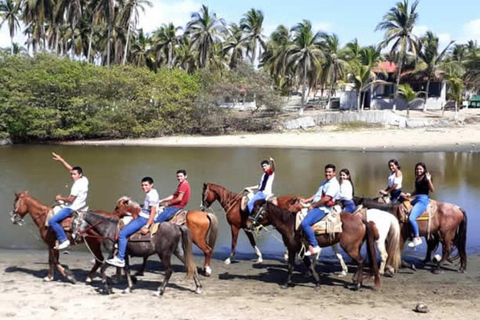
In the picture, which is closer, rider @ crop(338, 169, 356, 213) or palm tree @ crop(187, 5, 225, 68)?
rider @ crop(338, 169, 356, 213)

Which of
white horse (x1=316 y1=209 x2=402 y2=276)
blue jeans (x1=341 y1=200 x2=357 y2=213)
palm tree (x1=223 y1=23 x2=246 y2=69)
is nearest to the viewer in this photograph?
white horse (x1=316 y1=209 x2=402 y2=276)

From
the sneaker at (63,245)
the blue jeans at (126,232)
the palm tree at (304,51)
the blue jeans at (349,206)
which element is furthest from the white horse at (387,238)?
the palm tree at (304,51)

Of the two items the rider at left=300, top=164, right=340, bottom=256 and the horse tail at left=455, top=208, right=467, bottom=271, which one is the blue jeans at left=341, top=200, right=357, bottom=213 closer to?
the rider at left=300, top=164, right=340, bottom=256

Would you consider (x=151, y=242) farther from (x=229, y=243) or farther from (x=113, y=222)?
(x=229, y=243)

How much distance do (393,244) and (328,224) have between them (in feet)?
5.60

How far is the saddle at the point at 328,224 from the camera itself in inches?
377

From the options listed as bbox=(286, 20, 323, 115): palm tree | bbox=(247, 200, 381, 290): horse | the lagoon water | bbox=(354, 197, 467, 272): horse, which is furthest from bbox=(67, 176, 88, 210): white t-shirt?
bbox=(286, 20, 323, 115): palm tree

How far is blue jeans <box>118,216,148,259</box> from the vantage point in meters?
9.02

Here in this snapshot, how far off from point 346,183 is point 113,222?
15.5 feet

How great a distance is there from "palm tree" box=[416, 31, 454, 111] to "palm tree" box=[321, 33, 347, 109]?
28.5 feet

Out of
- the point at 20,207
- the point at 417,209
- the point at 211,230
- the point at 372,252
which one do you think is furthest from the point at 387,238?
the point at 20,207

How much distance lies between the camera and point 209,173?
2538 cm

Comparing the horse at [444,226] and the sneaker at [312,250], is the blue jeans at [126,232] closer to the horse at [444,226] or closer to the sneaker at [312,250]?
the sneaker at [312,250]

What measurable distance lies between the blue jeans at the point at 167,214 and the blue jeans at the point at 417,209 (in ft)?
16.4
